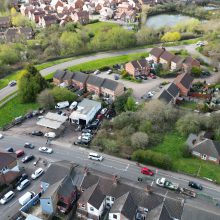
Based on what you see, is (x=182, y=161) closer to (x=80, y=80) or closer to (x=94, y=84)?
(x=94, y=84)

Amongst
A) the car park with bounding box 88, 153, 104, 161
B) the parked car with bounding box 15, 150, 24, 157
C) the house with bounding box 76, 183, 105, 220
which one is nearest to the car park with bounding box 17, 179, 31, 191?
the parked car with bounding box 15, 150, 24, 157

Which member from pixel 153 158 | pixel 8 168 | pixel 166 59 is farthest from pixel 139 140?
pixel 166 59

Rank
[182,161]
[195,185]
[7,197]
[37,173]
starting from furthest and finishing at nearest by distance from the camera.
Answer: [182,161] < [37,173] < [195,185] < [7,197]

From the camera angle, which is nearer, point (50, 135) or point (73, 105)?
point (50, 135)

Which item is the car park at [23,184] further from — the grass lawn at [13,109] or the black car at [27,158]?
the grass lawn at [13,109]

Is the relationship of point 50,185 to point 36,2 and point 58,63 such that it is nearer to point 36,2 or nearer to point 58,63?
point 58,63
